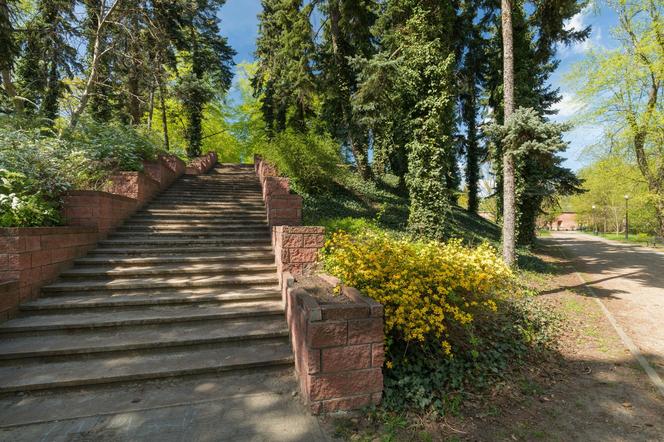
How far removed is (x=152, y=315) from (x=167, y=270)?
1.11 metres

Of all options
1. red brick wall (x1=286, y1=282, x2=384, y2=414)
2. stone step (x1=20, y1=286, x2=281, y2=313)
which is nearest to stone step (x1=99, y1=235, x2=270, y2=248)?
stone step (x1=20, y1=286, x2=281, y2=313)

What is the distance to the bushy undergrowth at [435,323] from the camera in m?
3.32

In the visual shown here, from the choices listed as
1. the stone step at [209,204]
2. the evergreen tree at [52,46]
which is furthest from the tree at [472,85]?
the evergreen tree at [52,46]

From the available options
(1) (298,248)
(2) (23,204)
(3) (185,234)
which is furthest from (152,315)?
(3) (185,234)

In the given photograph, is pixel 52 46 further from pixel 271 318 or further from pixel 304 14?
pixel 271 318

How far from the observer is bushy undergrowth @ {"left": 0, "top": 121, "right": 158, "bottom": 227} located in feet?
14.5

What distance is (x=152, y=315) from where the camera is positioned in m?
4.00

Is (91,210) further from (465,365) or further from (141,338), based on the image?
(465,365)

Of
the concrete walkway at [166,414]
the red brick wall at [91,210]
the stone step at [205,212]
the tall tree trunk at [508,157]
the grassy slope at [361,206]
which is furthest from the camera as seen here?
the grassy slope at [361,206]

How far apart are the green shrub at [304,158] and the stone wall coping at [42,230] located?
6673 mm

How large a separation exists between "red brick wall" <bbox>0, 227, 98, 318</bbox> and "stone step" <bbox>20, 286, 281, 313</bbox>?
0.21 metres

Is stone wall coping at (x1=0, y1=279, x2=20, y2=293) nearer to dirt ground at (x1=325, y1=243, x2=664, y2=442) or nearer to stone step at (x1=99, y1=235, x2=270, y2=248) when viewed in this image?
stone step at (x1=99, y1=235, x2=270, y2=248)

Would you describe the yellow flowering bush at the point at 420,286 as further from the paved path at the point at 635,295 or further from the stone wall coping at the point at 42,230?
the stone wall coping at the point at 42,230

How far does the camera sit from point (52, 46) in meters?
9.48
